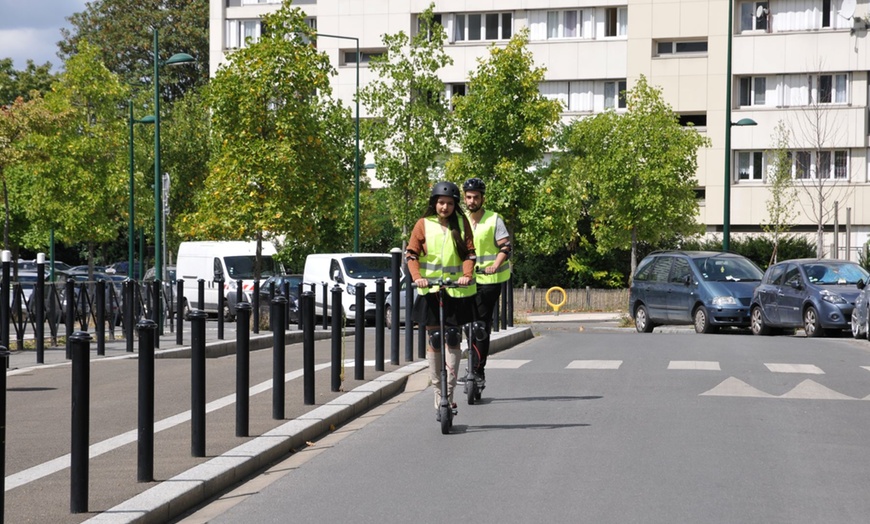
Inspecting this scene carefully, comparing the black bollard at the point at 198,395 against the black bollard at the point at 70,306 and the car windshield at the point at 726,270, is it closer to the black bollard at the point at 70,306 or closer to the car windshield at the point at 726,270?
the black bollard at the point at 70,306

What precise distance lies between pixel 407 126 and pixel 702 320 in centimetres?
1531

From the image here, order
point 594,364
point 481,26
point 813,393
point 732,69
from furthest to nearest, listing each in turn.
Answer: point 481,26, point 732,69, point 594,364, point 813,393

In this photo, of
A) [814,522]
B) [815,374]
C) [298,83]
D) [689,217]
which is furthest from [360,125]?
[814,522]

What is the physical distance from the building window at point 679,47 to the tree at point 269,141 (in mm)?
25153

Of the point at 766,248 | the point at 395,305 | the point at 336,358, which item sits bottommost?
the point at 336,358

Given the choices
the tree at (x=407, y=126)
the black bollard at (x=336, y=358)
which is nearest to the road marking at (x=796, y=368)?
the black bollard at (x=336, y=358)

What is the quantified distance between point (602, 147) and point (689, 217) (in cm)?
423

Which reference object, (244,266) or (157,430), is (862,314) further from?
(244,266)

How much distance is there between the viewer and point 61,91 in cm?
4344

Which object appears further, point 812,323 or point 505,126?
point 505,126

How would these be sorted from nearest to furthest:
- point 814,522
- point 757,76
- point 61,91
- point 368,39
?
1. point 814,522
2. point 61,91
3. point 757,76
4. point 368,39

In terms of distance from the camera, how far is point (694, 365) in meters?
14.8

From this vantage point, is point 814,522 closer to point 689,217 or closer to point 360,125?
point 360,125

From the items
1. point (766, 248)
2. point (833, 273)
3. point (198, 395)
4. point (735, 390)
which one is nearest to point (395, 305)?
point (735, 390)
